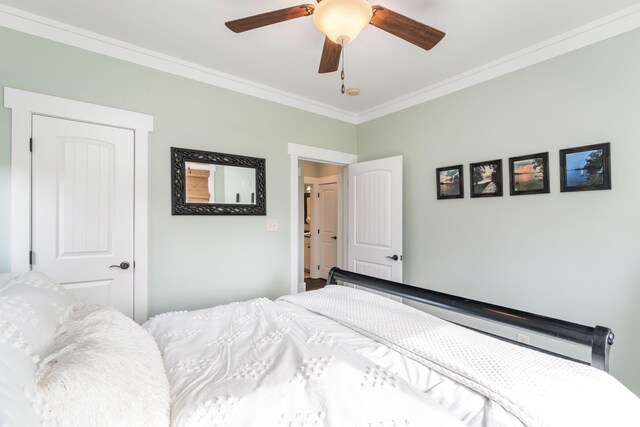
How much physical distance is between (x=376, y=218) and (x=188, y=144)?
2.01 metres

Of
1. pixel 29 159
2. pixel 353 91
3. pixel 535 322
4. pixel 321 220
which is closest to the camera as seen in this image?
pixel 535 322

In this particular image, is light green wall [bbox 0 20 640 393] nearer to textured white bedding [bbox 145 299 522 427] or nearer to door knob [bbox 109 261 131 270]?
door knob [bbox 109 261 131 270]

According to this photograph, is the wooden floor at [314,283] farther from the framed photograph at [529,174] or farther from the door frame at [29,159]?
the framed photograph at [529,174]

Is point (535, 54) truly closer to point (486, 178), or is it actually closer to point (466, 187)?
point (486, 178)

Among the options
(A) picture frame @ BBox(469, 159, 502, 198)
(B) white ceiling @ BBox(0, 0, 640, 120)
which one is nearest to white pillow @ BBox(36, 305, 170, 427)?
(B) white ceiling @ BBox(0, 0, 640, 120)

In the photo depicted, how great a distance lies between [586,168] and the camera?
2.01m

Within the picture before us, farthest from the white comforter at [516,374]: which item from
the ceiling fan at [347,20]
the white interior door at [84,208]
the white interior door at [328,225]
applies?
the white interior door at [328,225]

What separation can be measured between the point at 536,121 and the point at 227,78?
2.60m

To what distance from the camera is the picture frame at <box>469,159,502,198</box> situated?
8.06ft

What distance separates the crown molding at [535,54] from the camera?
6.14ft

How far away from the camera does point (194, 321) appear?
5.05 ft

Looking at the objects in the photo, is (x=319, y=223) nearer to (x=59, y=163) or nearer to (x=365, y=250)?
(x=365, y=250)

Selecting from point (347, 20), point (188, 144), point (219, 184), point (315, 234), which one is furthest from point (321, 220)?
point (347, 20)

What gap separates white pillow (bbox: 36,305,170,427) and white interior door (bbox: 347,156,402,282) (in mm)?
2455
